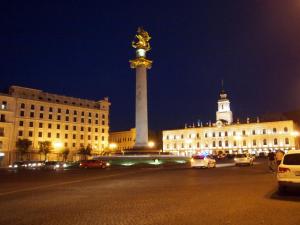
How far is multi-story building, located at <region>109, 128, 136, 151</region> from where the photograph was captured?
403 feet

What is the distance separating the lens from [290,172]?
1251 cm

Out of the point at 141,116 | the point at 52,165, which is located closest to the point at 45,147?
the point at 52,165

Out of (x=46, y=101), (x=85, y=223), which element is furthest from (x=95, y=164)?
(x=46, y=101)

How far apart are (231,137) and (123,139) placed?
41868 mm

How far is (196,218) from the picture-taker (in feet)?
28.5

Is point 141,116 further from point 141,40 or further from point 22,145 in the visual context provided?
point 22,145

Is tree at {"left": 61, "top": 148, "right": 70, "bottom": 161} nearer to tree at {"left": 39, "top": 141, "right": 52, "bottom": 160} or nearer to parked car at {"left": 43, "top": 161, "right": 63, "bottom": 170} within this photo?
tree at {"left": 39, "top": 141, "right": 52, "bottom": 160}

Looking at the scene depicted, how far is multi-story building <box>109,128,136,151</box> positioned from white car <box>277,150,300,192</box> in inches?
4298

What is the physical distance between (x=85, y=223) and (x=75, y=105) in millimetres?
87434

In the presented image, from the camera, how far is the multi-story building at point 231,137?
112 metres

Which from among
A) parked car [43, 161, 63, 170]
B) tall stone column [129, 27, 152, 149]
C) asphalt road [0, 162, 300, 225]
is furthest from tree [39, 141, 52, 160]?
asphalt road [0, 162, 300, 225]

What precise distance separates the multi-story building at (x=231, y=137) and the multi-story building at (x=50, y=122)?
43.7 m

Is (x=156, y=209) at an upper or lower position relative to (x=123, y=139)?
lower

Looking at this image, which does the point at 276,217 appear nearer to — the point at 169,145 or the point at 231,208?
the point at 231,208
